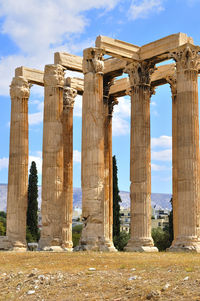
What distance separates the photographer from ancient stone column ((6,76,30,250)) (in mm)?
49125

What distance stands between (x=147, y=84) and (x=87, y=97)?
5760mm

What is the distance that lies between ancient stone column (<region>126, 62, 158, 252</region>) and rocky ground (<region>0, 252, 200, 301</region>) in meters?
10.2

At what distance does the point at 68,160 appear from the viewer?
51844 millimetres

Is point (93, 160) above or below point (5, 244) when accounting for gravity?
above

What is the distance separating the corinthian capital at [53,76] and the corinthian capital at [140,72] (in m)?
5.72

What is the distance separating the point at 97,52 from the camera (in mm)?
43344

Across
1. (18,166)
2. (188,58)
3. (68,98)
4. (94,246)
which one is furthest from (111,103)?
(94,246)

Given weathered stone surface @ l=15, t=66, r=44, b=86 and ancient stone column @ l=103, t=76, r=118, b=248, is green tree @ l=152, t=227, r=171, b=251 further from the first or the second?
weathered stone surface @ l=15, t=66, r=44, b=86

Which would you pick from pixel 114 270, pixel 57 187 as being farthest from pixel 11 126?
pixel 114 270

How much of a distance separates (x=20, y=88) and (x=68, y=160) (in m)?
7.55

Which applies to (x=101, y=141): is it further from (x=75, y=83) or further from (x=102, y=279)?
(x=102, y=279)

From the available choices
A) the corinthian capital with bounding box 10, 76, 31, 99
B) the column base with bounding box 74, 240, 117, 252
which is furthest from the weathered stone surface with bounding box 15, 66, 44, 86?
the column base with bounding box 74, 240, 117, 252

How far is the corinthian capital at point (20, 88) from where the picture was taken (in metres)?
51.2

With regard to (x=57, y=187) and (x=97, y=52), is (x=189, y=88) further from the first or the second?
(x=57, y=187)
